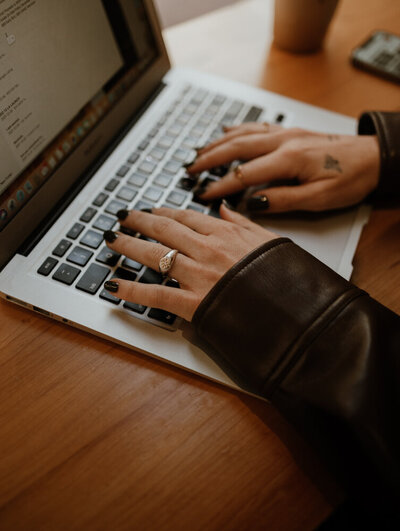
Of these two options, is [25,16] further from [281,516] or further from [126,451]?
[281,516]

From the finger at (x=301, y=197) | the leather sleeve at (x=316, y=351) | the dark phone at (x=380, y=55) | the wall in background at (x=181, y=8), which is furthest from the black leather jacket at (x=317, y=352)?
the wall in background at (x=181, y=8)

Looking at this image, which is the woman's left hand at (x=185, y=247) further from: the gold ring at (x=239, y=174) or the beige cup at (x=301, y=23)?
the beige cup at (x=301, y=23)

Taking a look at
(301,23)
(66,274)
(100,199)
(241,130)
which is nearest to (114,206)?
(100,199)

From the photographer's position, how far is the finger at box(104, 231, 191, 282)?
49 centimetres

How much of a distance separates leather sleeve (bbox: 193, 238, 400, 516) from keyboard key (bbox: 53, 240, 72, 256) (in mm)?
201

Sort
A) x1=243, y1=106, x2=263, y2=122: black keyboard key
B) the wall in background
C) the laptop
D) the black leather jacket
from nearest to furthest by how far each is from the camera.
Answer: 1. the black leather jacket
2. the laptop
3. x1=243, y1=106, x2=263, y2=122: black keyboard key
4. the wall in background

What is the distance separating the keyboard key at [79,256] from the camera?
1.66 ft

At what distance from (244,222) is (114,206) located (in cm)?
18

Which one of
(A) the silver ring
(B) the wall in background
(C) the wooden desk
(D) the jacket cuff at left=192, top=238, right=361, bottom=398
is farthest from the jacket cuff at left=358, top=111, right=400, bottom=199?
(B) the wall in background

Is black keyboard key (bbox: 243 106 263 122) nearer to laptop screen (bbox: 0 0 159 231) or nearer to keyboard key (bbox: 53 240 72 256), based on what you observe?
laptop screen (bbox: 0 0 159 231)

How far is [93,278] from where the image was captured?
495mm

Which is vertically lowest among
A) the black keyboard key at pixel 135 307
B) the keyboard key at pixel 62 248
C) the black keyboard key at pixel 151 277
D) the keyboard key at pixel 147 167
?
the black keyboard key at pixel 135 307

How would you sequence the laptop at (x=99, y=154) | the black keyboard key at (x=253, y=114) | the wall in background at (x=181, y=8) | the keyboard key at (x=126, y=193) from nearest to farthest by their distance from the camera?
the laptop at (x=99, y=154)
the keyboard key at (x=126, y=193)
the black keyboard key at (x=253, y=114)
the wall in background at (x=181, y=8)

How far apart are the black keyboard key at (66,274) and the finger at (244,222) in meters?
0.21
